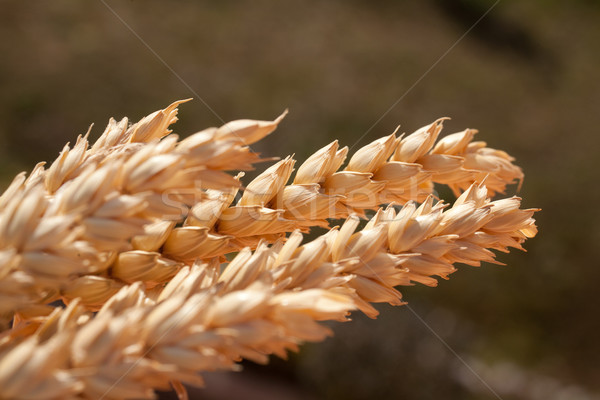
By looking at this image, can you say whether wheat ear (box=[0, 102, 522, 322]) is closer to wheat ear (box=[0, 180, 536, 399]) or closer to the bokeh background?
wheat ear (box=[0, 180, 536, 399])

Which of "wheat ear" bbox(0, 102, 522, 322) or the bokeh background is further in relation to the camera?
the bokeh background

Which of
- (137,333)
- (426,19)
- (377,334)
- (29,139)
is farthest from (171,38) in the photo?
(137,333)

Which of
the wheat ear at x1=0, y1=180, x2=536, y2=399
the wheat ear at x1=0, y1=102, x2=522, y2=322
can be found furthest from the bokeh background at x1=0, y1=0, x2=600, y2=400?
the wheat ear at x1=0, y1=180, x2=536, y2=399

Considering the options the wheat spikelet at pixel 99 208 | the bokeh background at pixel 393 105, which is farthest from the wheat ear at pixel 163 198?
the bokeh background at pixel 393 105

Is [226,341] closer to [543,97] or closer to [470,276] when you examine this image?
[470,276]

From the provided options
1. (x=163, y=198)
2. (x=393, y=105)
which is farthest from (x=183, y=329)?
(x=393, y=105)
